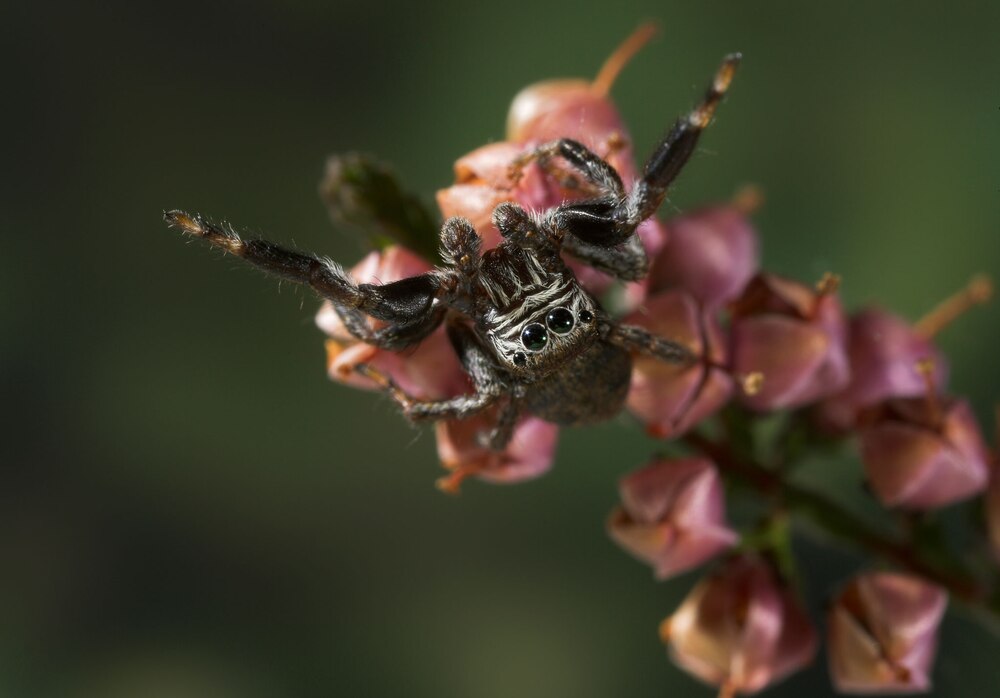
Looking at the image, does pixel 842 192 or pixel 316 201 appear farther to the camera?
pixel 316 201

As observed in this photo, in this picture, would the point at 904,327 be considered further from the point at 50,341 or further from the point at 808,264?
the point at 50,341

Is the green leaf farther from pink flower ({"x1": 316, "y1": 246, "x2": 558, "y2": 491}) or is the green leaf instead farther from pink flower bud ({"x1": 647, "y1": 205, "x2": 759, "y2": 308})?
pink flower bud ({"x1": 647, "y1": 205, "x2": 759, "y2": 308})

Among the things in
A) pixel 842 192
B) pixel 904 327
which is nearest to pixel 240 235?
pixel 904 327

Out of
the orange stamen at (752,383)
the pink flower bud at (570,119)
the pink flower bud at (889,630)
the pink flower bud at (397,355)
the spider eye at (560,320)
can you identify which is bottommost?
the pink flower bud at (889,630)

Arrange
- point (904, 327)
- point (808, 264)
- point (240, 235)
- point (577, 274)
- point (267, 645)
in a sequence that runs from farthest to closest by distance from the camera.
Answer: point (267, 645) → point (808, 264) → point (904, 327) → point (577, 274) → point (240, 235)

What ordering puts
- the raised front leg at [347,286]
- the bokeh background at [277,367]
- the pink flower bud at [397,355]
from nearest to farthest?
the raised front leg at [347,286] → the pink flower bud at [397,355] → the bokeh background at [277,367]

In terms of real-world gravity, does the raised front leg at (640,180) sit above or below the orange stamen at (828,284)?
above

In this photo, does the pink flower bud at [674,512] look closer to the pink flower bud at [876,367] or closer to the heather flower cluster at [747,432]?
the heather flower cluster at [747,432]

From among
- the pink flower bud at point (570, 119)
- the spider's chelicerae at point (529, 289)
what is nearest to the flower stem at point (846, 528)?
the spider's chelicerae at point (529, 289)
